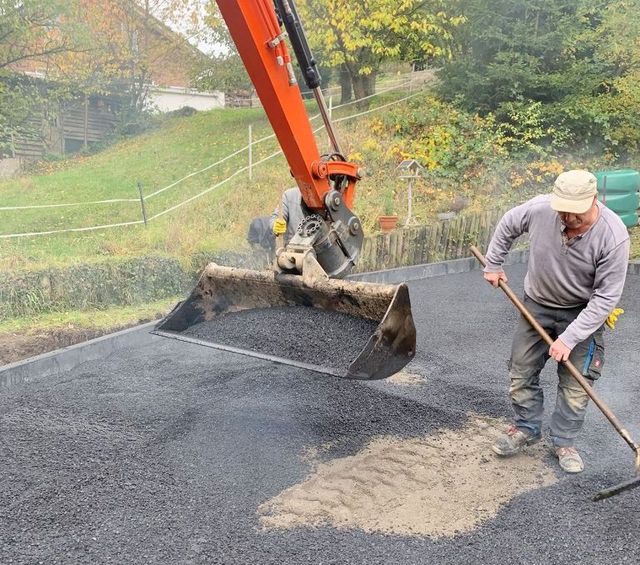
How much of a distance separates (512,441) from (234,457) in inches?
57.2

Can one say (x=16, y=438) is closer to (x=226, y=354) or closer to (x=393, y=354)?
(x=226, y=354)

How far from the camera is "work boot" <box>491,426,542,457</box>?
3217 mm

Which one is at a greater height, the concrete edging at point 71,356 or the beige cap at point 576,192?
the beige cap at point 576,192

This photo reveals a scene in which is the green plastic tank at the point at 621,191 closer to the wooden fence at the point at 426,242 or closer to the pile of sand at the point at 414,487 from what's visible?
the wooden fence at the point at 426,242

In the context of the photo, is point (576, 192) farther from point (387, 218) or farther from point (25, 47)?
point (25, 47)

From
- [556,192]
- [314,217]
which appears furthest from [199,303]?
[556,192]

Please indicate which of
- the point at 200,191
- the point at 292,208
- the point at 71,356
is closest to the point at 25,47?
the point at 200,191

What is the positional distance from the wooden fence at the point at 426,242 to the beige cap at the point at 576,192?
538cm

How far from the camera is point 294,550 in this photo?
7.98 ft

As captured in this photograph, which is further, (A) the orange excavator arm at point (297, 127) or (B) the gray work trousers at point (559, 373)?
(A) the orange excavator arm at point (297, 127)

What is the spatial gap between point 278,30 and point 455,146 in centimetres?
890

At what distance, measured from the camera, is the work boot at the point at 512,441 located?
3217 millimetres

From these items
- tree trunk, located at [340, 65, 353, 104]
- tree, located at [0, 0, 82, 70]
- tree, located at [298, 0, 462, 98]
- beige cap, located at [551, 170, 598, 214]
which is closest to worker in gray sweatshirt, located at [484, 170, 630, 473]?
beige cap, located at [551, 170, 598, 214]

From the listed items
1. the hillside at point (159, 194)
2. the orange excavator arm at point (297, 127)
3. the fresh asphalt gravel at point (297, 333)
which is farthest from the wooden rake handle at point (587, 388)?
the hillside at point (159, 194)
